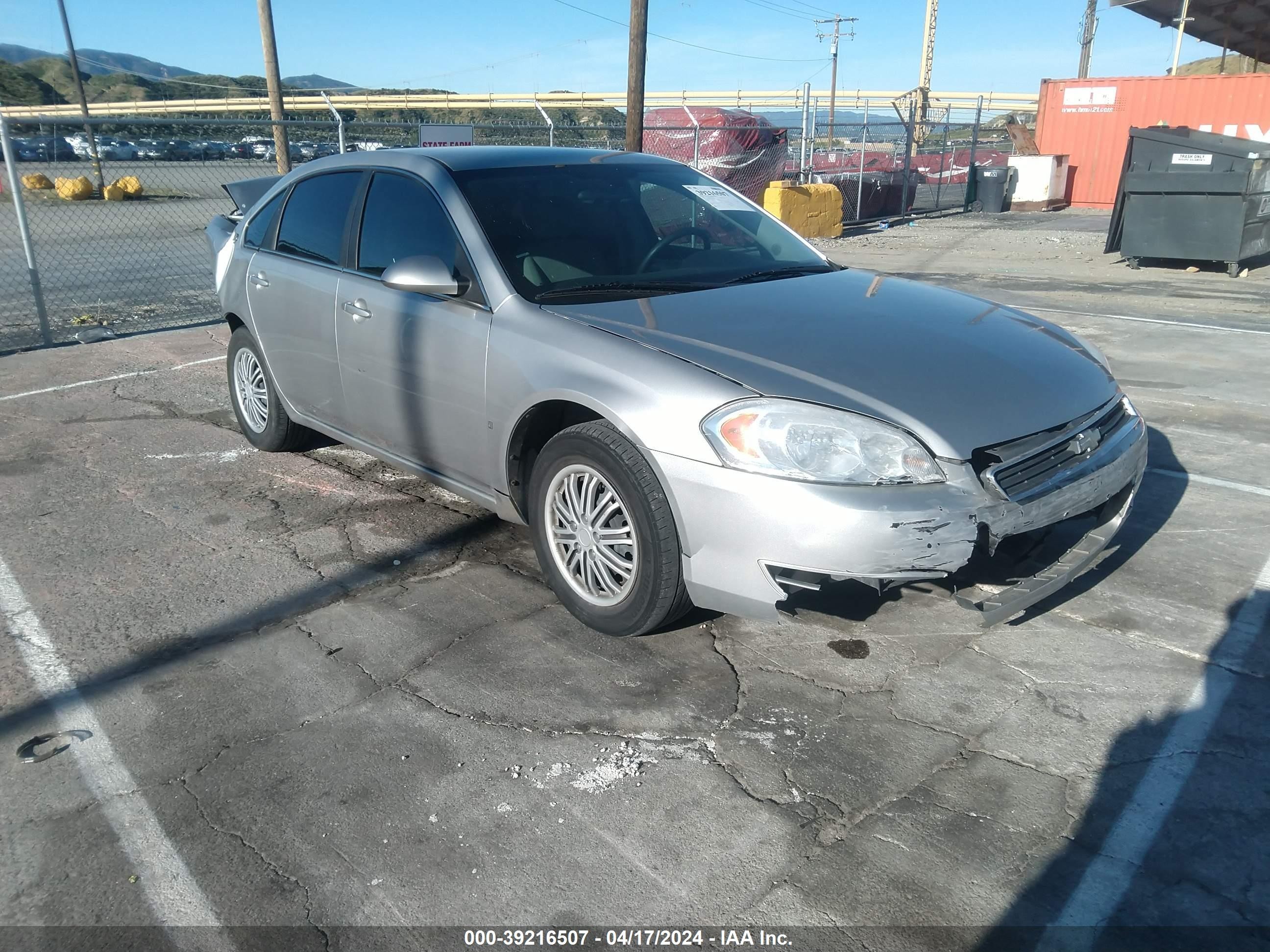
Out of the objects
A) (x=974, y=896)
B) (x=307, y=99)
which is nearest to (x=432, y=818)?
(x=974, y=896)

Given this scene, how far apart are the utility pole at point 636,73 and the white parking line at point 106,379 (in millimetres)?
9150

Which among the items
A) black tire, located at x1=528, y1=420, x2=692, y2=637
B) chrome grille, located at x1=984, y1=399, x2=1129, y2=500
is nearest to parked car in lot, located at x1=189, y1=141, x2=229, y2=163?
black tire, located at x1=528, y1=420, x2=692, y2=637

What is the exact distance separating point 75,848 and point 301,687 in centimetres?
85

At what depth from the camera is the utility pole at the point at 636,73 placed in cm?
1545

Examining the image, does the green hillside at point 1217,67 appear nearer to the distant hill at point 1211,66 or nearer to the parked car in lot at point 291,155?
the distant hill at point 1211,66

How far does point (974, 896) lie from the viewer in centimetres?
232

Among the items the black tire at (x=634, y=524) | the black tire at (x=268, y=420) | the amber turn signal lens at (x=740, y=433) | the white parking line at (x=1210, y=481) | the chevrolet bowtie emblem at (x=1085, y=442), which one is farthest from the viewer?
the black tire at (x=268, y=420)

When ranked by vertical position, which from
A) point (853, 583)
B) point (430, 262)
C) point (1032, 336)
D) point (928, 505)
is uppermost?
point (430, 262)

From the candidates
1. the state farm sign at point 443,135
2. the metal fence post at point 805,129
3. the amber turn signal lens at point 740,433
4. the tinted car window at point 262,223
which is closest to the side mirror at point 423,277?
the amber turn signal lens at point 740,433

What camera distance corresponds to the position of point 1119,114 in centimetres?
2344

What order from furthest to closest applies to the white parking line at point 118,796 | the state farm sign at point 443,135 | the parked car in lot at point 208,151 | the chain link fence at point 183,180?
the parked car in lot at point 208,151 → the state farm sign at point 443,135 → the chain link fence at point 183,180 → the white parking line at point 118,796

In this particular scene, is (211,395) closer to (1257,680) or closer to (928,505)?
(928,505)

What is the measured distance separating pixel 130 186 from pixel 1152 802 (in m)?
26.3

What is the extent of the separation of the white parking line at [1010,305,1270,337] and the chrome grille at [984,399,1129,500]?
5.50 metres
